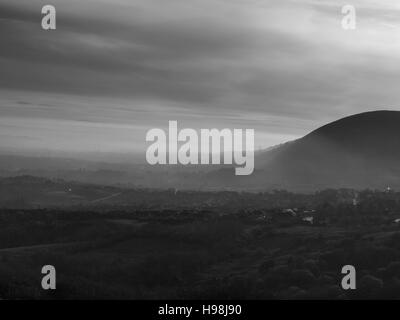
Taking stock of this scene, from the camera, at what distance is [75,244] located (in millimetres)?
73562

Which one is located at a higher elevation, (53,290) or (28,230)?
(28,230)

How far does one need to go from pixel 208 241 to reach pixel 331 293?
3486cm

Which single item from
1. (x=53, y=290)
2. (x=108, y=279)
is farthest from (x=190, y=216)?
(x=53, y=290)
